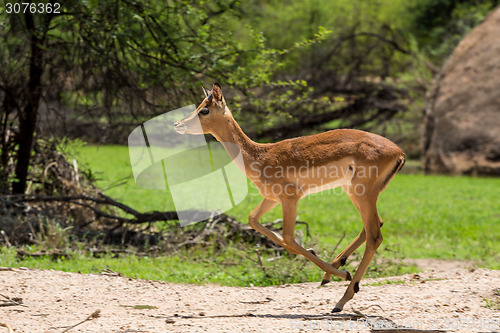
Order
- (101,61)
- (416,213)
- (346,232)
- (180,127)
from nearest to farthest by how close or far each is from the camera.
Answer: (180,127) → (101,61) → (346,232) → (416,213)

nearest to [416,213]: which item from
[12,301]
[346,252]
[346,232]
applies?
[346,232]

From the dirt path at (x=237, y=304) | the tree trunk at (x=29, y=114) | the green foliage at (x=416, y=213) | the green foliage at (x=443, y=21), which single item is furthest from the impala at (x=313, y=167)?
the green foliage at (x=443, y=21)

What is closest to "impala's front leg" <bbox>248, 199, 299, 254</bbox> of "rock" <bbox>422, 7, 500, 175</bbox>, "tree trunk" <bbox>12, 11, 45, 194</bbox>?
"tree trunk" <bbox>12, 11, 45, 194</bbox>

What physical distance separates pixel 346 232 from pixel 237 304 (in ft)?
15.9

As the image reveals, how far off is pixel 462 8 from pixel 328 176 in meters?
22.9

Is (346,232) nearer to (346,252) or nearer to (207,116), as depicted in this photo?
(346,252)

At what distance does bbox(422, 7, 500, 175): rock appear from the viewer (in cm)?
1578

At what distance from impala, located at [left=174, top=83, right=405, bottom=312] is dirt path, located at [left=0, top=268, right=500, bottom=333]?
0.44m

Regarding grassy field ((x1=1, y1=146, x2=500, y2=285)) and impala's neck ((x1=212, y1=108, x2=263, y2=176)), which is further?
grassy field ((x1=1, y1=146, x2=500, y2=285))

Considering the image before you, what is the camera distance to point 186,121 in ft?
16.0

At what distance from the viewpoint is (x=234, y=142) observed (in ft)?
16.7

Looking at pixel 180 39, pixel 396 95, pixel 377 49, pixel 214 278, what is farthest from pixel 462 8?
pixel 214 278

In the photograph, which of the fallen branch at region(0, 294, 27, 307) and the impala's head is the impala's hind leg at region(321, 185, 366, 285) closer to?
the impala's head

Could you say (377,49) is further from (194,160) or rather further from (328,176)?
(328,176)
